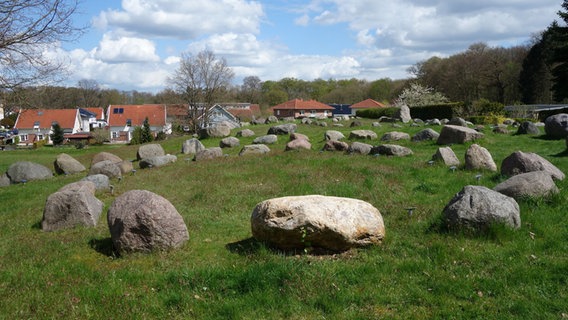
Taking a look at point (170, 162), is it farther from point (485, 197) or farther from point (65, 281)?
point (485, 197)

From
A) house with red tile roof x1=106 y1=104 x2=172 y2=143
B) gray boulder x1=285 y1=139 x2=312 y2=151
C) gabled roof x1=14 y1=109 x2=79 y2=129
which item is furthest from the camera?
gabled roof x1=14 y1=109 x2=79 y2=129

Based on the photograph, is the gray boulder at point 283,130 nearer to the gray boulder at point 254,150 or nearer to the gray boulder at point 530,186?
the gray boulder at point 254,150

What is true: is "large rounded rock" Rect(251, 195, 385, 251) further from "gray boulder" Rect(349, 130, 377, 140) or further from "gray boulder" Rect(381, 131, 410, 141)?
"gray boulder" Rect(349, 130, 377, 140)

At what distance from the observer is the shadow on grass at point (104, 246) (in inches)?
318

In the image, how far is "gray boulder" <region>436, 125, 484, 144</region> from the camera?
1838 centimetres

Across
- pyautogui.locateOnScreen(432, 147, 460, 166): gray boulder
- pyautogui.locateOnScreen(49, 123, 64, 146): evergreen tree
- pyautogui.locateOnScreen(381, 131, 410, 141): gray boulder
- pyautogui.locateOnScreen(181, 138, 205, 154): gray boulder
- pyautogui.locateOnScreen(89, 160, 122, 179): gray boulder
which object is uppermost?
pyautogui.locateOnScreen(381, 131, 410, 141): gray boulder

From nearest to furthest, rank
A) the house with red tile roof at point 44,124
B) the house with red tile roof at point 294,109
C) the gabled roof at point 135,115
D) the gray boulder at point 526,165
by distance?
1. the gray boulder at point 526,165
2. the house with red tile roof at point 44,124
3. the gabled roof at point 135,115
4. the house with red tile roof at point 294,109

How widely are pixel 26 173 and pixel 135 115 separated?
217 feet

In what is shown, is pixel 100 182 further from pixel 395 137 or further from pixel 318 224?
pixel 395 137

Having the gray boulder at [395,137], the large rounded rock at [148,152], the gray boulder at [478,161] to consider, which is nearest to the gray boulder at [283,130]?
the large rounded rock at [148,152]

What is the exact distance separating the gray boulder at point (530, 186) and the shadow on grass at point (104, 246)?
7426mm

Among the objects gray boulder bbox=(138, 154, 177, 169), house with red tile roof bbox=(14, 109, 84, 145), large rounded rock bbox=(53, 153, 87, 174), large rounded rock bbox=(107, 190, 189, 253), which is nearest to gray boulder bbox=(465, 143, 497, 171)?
large rounded rock bbox=(107, 190, 189, 253)

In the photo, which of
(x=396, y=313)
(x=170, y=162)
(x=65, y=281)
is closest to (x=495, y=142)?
(x=170, y=162)

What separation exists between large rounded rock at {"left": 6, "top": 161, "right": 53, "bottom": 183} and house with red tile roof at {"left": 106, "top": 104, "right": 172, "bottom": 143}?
197 ft
